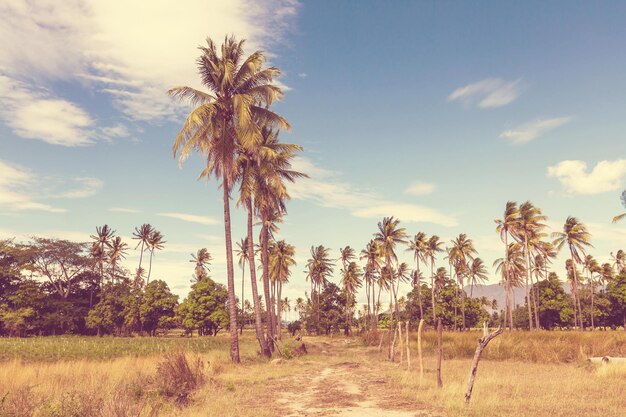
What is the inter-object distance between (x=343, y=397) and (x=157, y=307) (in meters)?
53.2

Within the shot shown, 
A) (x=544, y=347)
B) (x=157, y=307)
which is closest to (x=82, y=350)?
(x=544, y=347)

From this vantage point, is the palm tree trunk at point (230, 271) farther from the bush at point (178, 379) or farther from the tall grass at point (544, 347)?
the tall grass at point (544, 347)

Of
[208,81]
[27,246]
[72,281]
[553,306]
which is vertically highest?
[208,81]

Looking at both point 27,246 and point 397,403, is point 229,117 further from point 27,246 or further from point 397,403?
point 27,246

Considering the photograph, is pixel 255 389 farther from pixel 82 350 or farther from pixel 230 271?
pixel 82 350

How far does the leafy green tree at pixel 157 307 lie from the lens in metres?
58.8

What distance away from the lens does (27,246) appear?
60.3 m

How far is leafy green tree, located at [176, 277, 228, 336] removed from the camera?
60.3 metres

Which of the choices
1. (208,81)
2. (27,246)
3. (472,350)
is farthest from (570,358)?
(27,246)

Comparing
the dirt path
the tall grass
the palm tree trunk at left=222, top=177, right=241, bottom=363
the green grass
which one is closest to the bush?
the dirt path

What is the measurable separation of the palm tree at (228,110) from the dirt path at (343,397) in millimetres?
6206

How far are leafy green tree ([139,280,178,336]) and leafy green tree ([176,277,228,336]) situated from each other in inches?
56.5

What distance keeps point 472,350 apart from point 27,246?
6276 centimetres

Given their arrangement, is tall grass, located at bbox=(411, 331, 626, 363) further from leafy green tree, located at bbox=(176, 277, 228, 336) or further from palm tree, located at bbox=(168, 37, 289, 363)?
leafy green tree, located at bbox=(176, 277, 228, 336)
